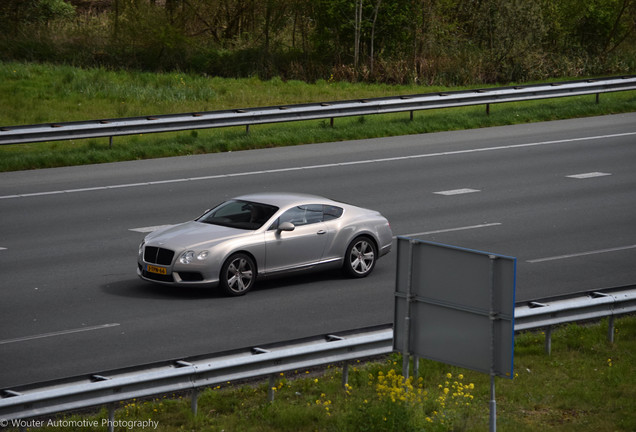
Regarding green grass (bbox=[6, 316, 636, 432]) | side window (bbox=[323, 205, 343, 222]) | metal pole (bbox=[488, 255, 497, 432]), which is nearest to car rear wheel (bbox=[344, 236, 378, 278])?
side window (bbox=[323, 205, 343, 222])

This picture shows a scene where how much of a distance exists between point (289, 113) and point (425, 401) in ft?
58.7

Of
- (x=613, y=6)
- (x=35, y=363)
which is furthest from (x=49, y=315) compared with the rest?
(x=613, y=6)

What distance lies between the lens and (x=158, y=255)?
1427cm

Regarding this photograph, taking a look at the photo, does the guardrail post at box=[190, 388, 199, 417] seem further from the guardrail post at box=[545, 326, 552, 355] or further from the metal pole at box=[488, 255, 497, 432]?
the guardrail post at box=[545, 326, 552, 355]

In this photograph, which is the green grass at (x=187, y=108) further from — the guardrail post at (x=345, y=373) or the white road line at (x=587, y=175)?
the guardrail post at (x=345, y=373)

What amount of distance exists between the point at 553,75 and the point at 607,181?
16465 millimetres

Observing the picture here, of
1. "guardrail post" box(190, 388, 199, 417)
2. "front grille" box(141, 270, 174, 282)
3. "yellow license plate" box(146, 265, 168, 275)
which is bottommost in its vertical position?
"guardrail post" box(190, 388, 199, 417)

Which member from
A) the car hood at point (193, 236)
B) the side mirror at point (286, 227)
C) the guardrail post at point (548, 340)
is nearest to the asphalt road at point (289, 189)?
the car hood at point (193, 236)

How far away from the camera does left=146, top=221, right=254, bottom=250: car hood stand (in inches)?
562

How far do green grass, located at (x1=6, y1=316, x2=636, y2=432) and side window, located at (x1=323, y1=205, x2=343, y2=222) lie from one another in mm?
4034

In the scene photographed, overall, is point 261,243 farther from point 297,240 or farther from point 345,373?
point 345,373

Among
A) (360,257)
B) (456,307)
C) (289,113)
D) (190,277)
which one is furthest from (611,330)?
(289,113)

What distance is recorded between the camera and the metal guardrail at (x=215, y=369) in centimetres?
888

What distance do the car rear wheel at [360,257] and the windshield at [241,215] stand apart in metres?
1.32
